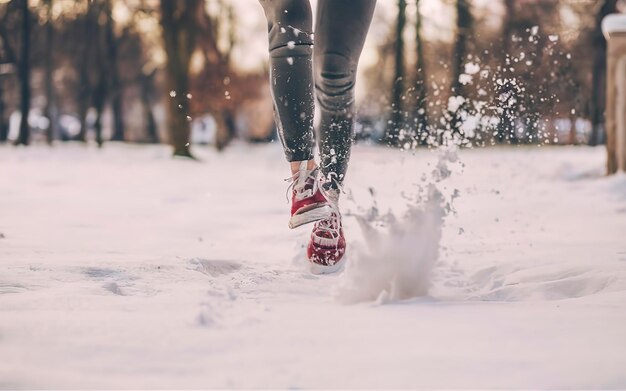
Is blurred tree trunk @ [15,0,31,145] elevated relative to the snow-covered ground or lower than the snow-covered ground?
elevated

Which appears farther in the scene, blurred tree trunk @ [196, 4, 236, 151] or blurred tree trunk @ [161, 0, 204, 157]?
blurred tree trunk @ [196, 4, 236, 151]

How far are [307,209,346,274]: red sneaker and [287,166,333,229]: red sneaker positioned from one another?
54 millimetres

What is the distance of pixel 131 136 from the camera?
4697 centimetres

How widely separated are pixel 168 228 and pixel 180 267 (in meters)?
1.25

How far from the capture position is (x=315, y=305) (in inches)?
65.6

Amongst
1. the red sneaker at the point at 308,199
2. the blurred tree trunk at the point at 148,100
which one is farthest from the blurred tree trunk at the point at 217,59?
the red sneaker at the point at 308,199

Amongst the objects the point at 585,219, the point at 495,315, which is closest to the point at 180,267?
the point at 495,315

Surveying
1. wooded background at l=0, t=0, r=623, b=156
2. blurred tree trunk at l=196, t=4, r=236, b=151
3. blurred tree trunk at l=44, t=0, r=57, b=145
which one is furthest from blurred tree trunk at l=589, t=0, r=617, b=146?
blurred tree trunk at l=44, t=0, r=57, b=145

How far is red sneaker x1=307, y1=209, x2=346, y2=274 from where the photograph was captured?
7.38ft

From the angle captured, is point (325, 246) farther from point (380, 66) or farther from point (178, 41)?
point (380, 66)

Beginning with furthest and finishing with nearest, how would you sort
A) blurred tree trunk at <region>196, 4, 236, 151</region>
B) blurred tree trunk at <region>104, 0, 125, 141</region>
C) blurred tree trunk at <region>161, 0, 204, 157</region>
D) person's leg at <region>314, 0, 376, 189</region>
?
1. blurred tree trunk at <region>104, 0, 125, 141</region>
2. blurred tree trunk at <region>196, 4, 236, 151</region>
3. blurred tree trunk at <region>161, 0, 204, 157</region>
4. person's leg at <region>314, 0, 376, 189</region>

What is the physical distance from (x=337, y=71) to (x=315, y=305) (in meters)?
0.89

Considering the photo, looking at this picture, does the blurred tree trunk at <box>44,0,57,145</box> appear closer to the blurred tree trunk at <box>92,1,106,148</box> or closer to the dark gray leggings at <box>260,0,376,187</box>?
the blurred tree trunk at <box>92,1,106,148</box>

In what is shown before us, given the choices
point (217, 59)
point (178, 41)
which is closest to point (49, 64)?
point (217, 59)
